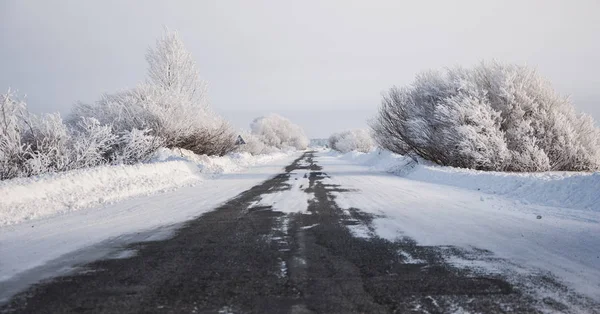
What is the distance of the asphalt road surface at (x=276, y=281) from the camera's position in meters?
3.13

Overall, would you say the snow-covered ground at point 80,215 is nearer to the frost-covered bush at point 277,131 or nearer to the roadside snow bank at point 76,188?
the roadside snow bank at point 76,188

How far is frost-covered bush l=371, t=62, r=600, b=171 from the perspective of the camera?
18833 millimetres

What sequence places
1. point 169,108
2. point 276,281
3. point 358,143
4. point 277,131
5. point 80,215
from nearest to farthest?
point 276,281
point 80,215
point 169,108
point 358,143
point 277,131

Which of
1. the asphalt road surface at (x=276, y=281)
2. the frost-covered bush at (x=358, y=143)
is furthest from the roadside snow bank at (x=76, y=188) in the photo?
the frost-covered bush at (x=358, y=143)

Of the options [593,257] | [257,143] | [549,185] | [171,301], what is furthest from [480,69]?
[257,143]

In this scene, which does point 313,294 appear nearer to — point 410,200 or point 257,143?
point 410,200

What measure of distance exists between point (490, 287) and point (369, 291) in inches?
45.1

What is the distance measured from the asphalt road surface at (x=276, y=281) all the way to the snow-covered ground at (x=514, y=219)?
0.77 m

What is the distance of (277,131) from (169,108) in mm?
77141

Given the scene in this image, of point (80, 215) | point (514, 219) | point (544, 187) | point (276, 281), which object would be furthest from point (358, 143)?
point (276, 281)

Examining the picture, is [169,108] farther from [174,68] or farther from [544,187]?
[544,187]

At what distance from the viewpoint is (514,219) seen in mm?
7477

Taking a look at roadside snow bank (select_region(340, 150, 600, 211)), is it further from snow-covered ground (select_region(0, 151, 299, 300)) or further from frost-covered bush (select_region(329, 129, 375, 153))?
frost-covered bush (select_region(329, 129, 375, 153))

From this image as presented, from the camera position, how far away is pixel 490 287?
3.60 metres
